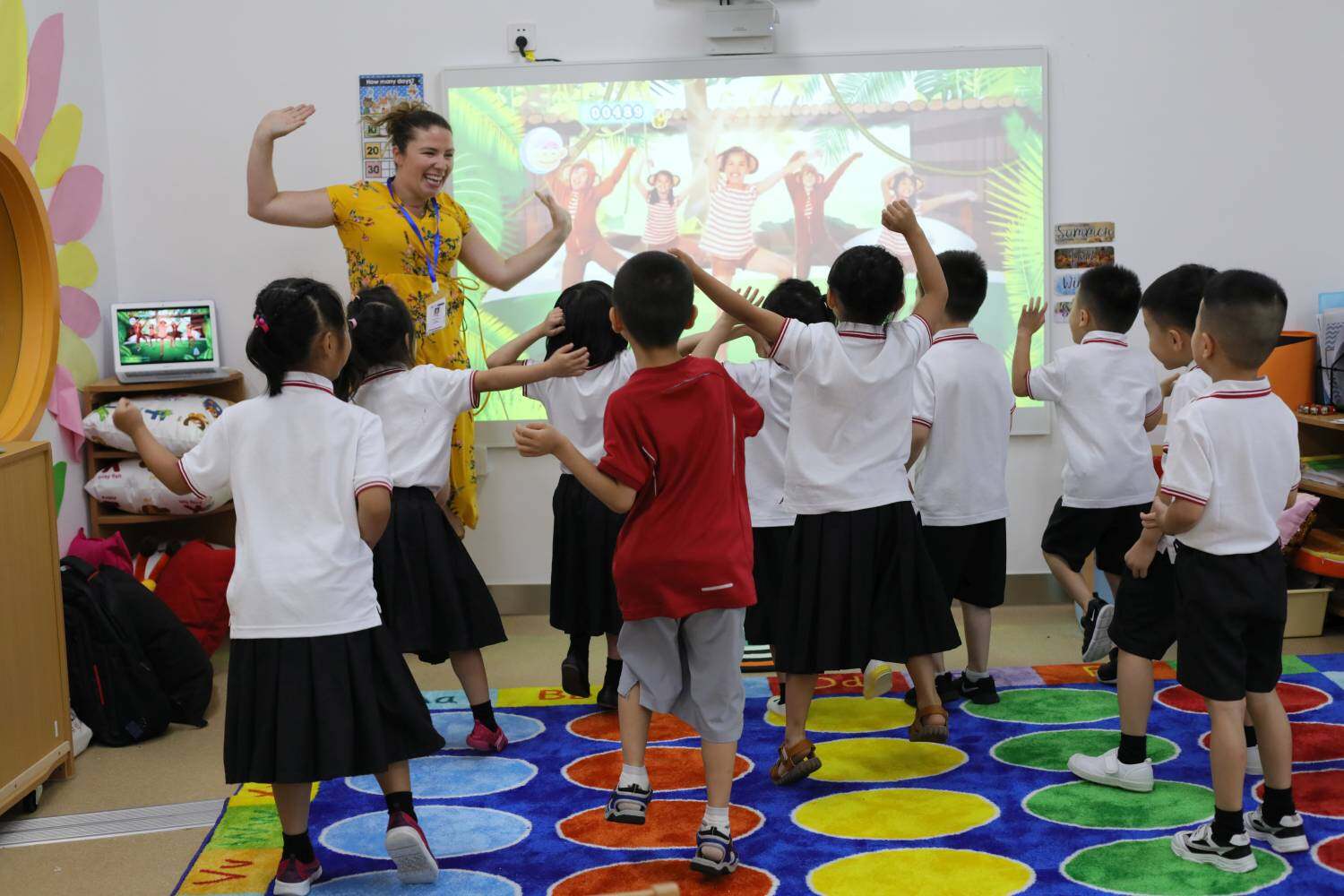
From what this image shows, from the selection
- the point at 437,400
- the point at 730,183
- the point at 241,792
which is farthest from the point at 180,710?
the point at 730,183

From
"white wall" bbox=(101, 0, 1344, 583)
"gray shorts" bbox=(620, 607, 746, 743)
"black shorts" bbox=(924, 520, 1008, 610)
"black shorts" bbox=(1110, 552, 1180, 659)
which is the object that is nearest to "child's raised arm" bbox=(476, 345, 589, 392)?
"gray shorts" bbox=(620, 607, 746, 743)

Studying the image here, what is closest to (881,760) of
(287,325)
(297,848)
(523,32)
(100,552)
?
(297,848)

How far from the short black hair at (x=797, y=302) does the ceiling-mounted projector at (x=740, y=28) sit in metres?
1.58

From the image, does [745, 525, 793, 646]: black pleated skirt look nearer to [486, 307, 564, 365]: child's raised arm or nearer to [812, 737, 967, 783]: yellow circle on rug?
[812, 737, 967, 783]: yellow circle on rug

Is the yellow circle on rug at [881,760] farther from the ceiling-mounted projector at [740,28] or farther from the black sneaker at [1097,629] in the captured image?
the ceiling-mounted projector at [740,28]

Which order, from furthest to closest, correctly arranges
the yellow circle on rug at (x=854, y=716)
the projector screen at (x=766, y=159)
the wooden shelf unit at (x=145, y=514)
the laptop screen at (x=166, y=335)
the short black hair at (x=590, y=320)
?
the projector screen at (x=766, y=159) → the laptop screen at (x=166, y=335) → the wooden shelf unit at (x=145, y=514) → the yellow circle on rug at (x=854, y=716) → the short black hair at (x=590, y=320)

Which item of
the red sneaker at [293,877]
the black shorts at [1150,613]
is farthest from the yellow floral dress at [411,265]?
the black shorts at [1150,613]

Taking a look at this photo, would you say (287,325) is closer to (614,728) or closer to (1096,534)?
(614,728)

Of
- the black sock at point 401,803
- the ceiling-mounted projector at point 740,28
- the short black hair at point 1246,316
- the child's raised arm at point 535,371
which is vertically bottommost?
the black sock at point 401,803

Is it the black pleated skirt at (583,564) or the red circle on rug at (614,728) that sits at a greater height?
the black pleated skirt at (583,564)

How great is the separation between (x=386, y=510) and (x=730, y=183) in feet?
8.40

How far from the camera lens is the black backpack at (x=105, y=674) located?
3.35 metres

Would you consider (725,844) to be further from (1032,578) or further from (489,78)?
(489,78)

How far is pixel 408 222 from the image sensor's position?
351 centimetres
